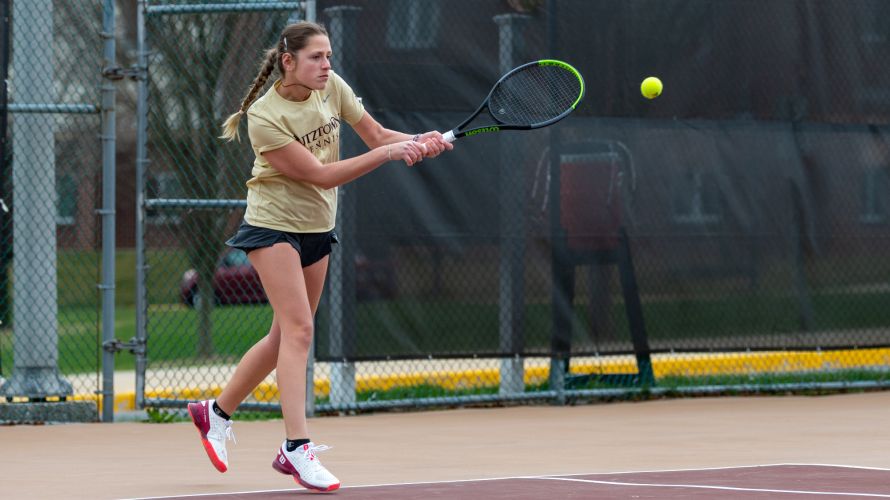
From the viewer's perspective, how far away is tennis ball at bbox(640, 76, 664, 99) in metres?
8.35

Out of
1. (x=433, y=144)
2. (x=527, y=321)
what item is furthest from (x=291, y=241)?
(x=527, y=321)

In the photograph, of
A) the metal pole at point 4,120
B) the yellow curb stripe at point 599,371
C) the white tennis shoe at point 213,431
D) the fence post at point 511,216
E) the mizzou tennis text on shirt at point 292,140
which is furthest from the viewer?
the yellow curb stripe at point 599,371

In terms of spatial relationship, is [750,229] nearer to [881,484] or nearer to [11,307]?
[881,484]

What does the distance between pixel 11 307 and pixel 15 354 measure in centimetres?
33

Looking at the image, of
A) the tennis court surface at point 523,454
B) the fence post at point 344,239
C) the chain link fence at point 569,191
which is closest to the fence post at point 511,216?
the chain link fence at point 569,191

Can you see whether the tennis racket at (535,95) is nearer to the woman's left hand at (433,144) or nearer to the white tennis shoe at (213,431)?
the woman's left hand at (433,144)

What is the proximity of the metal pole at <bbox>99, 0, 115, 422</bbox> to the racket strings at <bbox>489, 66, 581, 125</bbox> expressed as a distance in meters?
2.71

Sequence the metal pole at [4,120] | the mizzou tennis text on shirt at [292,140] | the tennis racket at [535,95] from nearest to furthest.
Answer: the mizzou tennis text on shirt at [292,140] → the tennis racket at [535,95] → the metal pole at [4,120]

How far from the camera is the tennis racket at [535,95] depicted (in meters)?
6.25

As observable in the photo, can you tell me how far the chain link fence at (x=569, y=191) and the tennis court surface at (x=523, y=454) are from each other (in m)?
0.43

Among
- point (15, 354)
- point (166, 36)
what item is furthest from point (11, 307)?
point (166, 36)

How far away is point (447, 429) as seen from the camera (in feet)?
25.6

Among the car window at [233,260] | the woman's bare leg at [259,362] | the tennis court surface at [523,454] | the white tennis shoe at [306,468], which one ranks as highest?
the woman's bare leg at [259,362]

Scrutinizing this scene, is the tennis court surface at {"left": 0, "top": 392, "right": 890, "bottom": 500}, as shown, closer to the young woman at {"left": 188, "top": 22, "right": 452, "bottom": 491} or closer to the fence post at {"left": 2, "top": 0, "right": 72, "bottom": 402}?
the young woman at {"left": 188, "top": 22, "right": 452, "bottom": 491}
